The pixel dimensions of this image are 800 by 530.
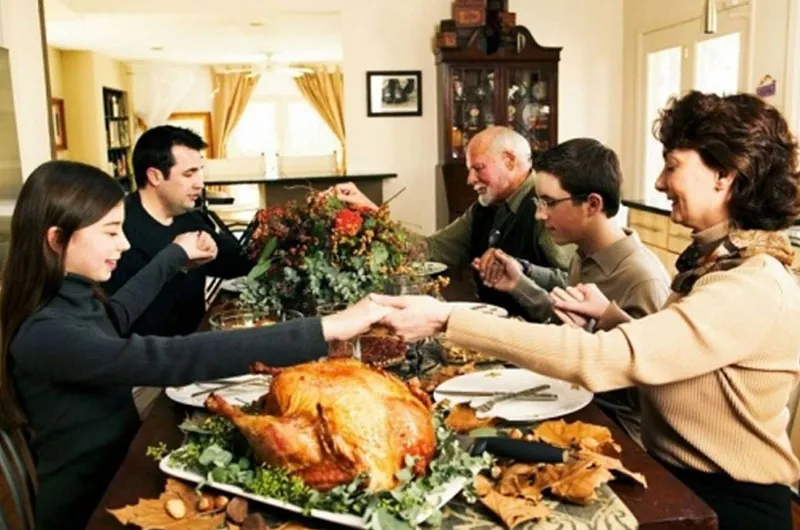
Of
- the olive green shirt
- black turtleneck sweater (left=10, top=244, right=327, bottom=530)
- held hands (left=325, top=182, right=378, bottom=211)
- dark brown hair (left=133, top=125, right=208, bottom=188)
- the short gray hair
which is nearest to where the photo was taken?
black turtleneck sweater (left=10, top=244, right=327, bottom=530)

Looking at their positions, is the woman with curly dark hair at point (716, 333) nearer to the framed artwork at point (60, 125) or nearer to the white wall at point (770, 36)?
the white wall at point (770, 36)

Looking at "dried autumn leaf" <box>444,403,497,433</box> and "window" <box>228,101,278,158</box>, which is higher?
"window" <box>228,101,278,158</box>

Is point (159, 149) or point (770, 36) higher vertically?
point (770, 36)

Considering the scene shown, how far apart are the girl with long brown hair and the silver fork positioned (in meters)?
0.25

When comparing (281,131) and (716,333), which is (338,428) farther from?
(281,131)

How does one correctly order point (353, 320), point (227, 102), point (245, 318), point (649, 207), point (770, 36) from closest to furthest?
point (353, 320) < point (245, 318) < point (770, 36) < point (649, 207) < point (227, 102)

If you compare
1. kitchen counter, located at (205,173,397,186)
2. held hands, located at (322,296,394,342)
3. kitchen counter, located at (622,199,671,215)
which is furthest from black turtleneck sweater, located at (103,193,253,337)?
kitchen counter, located at (205,173,397,186)

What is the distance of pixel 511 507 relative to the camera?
0.99 meters

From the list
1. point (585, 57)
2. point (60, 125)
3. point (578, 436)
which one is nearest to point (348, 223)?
point (578, 436)

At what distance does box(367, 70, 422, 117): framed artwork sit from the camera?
5.96 metres

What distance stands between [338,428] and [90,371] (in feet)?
1.77

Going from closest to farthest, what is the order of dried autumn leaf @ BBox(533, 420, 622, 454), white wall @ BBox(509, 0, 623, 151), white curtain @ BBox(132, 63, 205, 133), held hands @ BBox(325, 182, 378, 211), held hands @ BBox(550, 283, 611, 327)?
dried autumn leaf @ BBox(533, 420, 622, 454) → held hands @ BBox(550, 283, 611, 327) → held hands @ BBox(325, 182, 378, 211) → white wall @ BBox(509, 0, 623, 151) → white curtain @ BBox(132, 63, 205, 133)

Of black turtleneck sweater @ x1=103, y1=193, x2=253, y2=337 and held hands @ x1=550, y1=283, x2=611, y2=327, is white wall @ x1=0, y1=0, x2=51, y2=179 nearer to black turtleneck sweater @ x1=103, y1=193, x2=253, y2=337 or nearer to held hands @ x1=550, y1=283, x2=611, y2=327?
black turtleneck sweater @ x1=103, y1=193, x2=253, y2=337

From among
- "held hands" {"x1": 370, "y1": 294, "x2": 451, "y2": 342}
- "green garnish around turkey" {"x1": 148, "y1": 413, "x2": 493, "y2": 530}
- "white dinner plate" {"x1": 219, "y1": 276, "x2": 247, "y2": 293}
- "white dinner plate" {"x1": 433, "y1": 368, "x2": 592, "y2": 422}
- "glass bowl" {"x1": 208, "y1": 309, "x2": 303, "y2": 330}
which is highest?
"held hands" {"x1": 370, "y1": 294, "x2": 451, "y2": 342}
